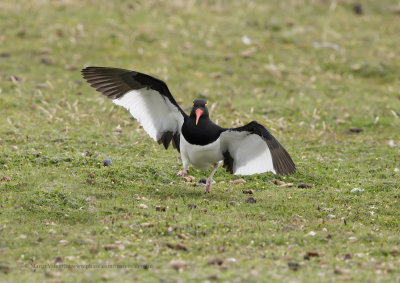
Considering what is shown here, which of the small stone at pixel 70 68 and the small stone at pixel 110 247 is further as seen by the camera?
the small stone at pixel 70 68

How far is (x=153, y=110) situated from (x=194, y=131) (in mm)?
1187

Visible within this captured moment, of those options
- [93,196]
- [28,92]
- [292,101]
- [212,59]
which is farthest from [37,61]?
[93,196]

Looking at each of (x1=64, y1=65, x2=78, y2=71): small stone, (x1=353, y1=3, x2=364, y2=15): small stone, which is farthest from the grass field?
(x1=353, y1=3, x2=364, y2=15): small stone

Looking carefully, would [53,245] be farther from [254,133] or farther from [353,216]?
[353,216]

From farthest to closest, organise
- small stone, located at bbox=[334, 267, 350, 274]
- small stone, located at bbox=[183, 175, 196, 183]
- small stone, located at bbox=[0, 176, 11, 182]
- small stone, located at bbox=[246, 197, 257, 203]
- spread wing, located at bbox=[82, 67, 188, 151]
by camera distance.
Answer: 1. small stone, located at bbox=[183, 175, 196, 183]
2. spread wing, located at bbox=[82, 67, 188, 151]
3. small stone, located at bbox=[246, 197, 257, 203]
4. small stone, located at bbox=[0, 176, 11, 182]
5. small stone, located at bbox=[334, 267, 350, 274]

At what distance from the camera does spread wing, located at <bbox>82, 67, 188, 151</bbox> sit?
10.9m

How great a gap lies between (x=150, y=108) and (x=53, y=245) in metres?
3.76

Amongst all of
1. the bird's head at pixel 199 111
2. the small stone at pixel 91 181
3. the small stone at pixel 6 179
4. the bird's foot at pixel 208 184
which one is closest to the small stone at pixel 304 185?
the bird's foot at pixel 208 184

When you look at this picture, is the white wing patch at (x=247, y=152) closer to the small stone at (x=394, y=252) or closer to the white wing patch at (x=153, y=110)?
the white wing patch at (x=153, y=110)

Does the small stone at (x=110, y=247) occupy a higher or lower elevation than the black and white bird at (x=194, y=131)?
lower

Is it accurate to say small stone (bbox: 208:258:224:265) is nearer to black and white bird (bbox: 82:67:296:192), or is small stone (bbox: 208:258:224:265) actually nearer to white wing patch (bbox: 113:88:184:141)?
black and white bird (bbox: 82:67:296:192)

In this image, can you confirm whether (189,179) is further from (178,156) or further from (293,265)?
(293,265)

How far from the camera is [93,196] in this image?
9844mm

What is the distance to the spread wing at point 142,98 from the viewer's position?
1088 cm
